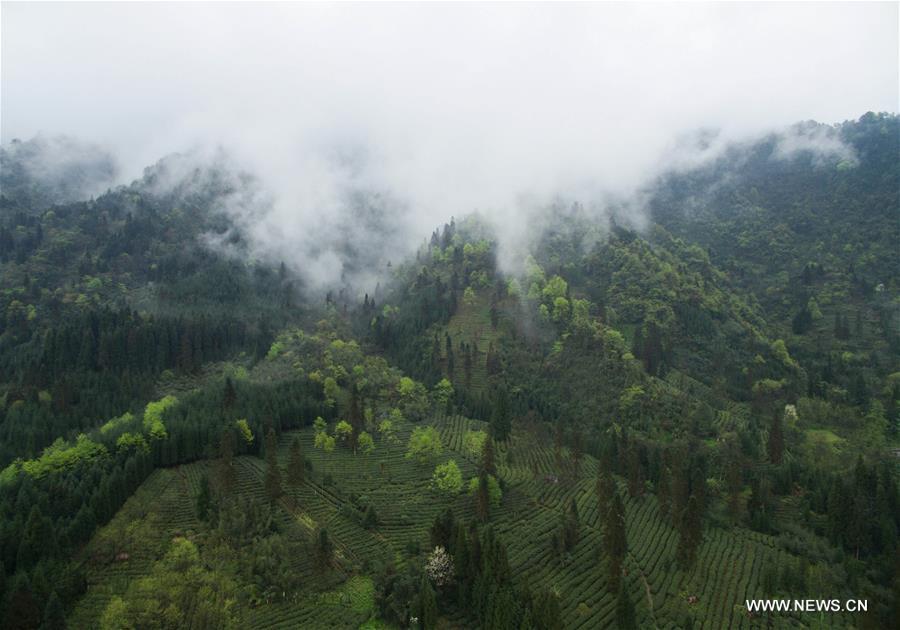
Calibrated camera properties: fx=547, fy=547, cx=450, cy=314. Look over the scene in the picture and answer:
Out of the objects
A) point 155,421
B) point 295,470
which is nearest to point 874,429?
point 295,470

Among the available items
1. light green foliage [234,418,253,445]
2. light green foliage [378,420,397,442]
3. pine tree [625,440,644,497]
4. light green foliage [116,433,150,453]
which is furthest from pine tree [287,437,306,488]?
pine tree [625,440,644,497]

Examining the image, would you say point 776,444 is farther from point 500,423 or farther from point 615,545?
point 615,545

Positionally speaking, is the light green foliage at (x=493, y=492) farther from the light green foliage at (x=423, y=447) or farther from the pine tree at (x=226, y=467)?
the pine tree at (x=226, y=467)

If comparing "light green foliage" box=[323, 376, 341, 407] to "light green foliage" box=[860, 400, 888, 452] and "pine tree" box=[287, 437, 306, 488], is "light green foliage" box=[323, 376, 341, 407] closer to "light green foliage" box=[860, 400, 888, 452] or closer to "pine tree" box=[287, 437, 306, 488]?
"pine tree" box=[287, 437, 306, 488]

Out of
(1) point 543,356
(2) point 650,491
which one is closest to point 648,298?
(1) point 543,356

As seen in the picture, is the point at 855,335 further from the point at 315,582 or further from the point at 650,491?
the point at 315,582

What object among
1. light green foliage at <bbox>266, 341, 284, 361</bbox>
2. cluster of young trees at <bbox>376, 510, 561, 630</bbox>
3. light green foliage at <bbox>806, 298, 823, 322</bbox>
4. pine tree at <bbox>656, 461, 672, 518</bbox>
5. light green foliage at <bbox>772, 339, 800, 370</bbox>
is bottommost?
cluster of young trees at <bbox>376, 510, 561, 630</bbox>

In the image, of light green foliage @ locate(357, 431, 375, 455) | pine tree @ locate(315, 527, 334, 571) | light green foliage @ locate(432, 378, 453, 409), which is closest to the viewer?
pine tree @ locate(315, 527, 334, 571)
